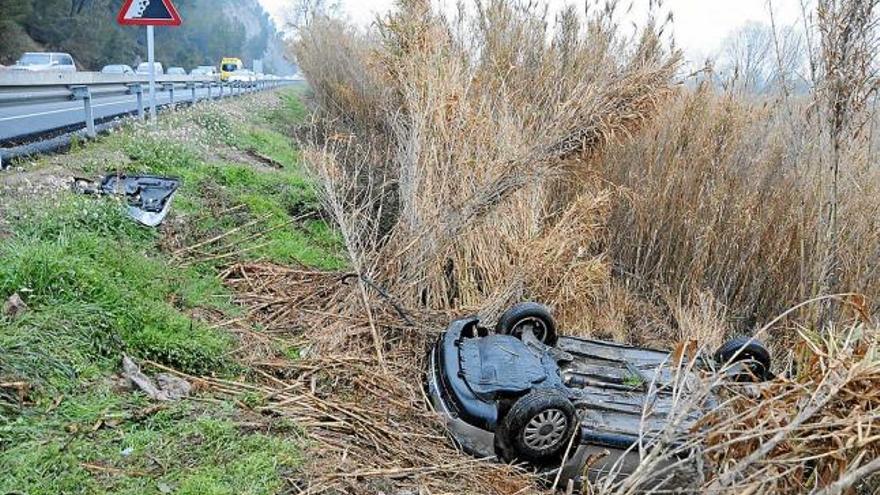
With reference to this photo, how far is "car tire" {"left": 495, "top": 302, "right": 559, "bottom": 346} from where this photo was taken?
15.5ft

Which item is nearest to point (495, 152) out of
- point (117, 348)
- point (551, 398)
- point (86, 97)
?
point (551, 398)

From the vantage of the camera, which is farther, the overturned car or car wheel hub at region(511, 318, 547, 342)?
car wheel hub at region(511, 318, 547, 342)

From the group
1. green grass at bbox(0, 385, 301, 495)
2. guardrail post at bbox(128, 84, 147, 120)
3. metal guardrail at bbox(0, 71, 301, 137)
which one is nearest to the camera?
green grass at bbox(0, 385, 301, 495)

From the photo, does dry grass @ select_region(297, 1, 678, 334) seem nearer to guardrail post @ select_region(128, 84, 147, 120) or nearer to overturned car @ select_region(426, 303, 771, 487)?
overturned car @ select_region(426, 303, 771, 487)

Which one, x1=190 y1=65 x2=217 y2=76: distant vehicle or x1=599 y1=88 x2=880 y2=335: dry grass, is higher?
x1=190 y1=65 x2=217 y2=76: distant vehicle

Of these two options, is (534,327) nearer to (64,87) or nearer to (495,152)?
(495,152)

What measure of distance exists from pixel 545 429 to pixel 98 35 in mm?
37488

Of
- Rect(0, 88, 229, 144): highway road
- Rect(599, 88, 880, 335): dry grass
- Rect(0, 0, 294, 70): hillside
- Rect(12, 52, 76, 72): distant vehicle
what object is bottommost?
Rect(599, 88, 880, 335): dry grass

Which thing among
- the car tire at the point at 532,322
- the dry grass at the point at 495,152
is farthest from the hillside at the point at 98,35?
the car tire at the point at 532,322

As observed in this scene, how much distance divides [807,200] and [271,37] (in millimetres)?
101398

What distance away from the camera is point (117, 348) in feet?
12.3

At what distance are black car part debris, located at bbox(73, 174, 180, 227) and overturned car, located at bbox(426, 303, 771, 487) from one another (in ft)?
9.53

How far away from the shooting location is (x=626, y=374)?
4.25m

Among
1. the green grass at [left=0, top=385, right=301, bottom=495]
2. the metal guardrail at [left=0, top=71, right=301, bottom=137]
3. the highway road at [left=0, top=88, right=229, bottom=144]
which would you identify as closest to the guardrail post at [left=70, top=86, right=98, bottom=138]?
the metal guardrail at [left=0, top=71, right=301, bottom=137]
